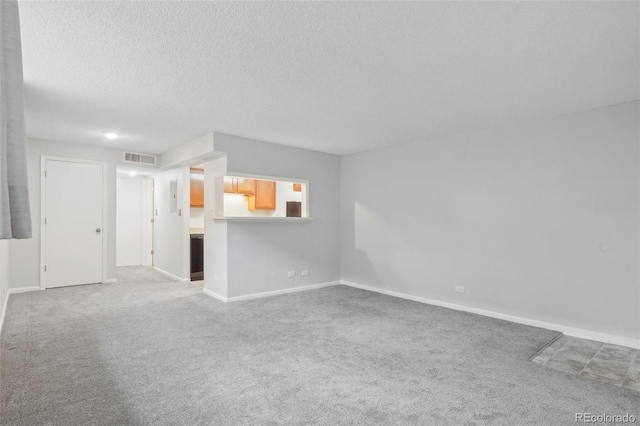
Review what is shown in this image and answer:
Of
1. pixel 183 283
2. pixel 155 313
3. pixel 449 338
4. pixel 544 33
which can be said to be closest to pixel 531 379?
pixel 449 338

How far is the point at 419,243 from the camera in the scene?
5113 millimetres

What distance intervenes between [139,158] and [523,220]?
257 inches

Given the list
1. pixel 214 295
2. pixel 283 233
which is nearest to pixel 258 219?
pixel 283 233

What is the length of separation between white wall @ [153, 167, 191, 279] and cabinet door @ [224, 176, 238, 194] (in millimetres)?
746

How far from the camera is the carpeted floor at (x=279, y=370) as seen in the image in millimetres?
2117

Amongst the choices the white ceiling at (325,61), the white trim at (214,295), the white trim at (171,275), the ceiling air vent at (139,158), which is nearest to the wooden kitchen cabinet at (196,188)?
the ceiling air vent at (139,158)

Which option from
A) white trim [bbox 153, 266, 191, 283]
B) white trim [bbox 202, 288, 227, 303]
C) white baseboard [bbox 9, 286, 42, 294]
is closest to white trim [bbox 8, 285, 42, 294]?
white baseboard [bbox 9, 286, 42, 294]

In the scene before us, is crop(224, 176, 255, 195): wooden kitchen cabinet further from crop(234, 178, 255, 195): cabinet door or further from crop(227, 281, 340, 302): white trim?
crop(227, 281, 340, 302): white trim

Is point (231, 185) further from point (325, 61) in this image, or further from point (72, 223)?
point (325, 61)

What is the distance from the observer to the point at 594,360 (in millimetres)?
2949

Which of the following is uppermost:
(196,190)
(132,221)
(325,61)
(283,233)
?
(325,61)

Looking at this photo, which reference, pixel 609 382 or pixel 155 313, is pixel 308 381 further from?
pixel 155 313

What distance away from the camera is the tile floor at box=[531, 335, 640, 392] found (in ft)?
8.64

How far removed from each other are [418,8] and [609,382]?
3.03 meters
